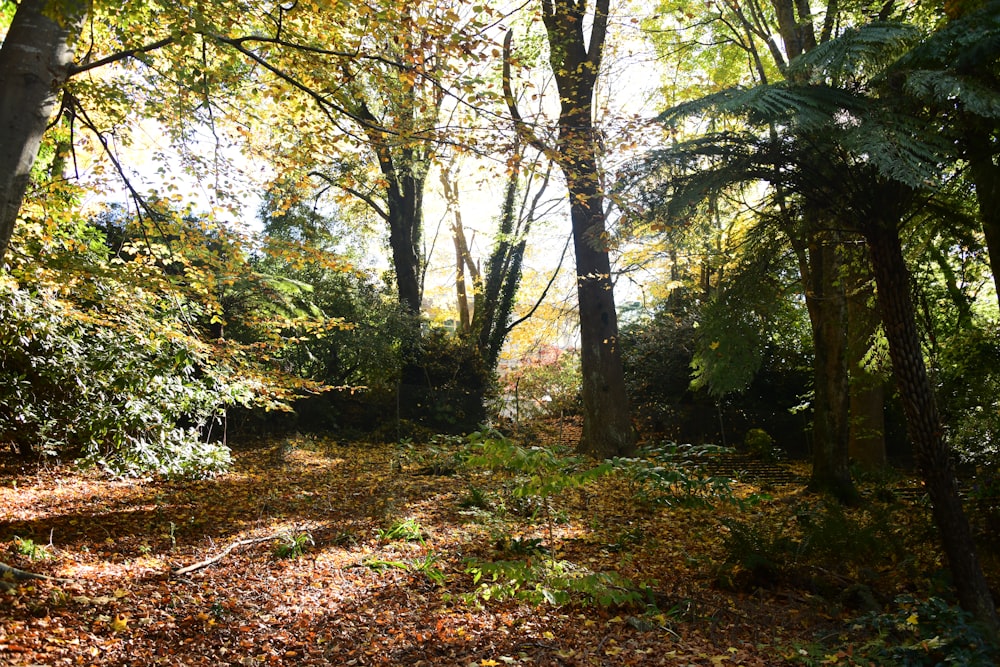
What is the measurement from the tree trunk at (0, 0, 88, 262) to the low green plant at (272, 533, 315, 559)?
2.95 metres

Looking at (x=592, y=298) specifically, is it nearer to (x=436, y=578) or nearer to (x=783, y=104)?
(x=436, y=578)

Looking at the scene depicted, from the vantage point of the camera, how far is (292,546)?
5.16m

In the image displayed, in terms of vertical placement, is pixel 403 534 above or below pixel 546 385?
below

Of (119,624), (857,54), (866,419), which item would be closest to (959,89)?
(857,54)

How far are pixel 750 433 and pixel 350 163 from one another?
8.78m

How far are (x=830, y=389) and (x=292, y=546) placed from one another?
241 inches

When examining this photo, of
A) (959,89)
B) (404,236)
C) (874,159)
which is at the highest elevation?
(404,236)

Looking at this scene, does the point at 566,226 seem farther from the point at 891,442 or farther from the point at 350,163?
the point at 891,442

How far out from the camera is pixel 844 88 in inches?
156

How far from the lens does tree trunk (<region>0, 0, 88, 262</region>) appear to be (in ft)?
10.9

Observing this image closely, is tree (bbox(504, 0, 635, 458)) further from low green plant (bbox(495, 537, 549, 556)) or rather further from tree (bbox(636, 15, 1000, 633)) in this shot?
tree (bbox(636, 15, 1000, 633))

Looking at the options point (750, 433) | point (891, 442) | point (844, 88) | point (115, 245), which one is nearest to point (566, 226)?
point (750, 433)

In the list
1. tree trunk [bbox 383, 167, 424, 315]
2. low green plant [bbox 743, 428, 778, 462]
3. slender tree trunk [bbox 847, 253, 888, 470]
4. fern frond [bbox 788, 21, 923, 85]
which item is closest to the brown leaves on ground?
fern frond [bbox 788, 21, 923, 85]

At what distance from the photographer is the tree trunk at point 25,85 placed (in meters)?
3.33
